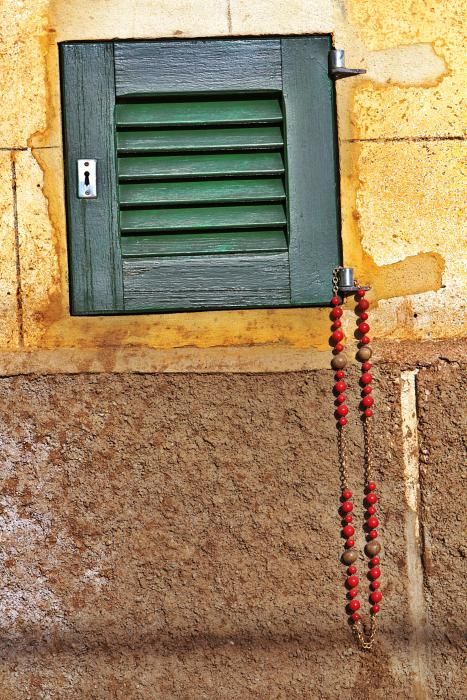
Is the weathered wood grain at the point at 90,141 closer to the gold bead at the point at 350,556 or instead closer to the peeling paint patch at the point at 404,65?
the peeling paint patch at the point at 404,65

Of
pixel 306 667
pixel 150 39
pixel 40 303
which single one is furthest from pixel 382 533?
pixel 150 39

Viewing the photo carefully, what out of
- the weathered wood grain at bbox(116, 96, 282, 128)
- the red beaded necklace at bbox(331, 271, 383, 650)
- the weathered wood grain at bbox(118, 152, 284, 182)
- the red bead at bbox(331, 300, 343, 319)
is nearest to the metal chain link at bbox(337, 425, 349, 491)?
the red beaded necklace at bbox(331, 271, 383, 650)

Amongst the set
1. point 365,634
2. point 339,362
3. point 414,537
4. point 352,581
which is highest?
point 339,362

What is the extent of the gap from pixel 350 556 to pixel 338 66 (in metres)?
1.55

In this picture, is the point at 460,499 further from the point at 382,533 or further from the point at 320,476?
the point at 320,476

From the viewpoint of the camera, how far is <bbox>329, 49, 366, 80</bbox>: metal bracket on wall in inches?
106

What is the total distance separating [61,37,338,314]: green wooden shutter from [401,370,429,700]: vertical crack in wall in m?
0.43

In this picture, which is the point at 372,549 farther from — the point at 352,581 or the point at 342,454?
the point at 342,454

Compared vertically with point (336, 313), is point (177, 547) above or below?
below

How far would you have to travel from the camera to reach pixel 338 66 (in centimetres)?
268

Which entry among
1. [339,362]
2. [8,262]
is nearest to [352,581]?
[339,362]

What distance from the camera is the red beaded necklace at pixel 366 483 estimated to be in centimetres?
266

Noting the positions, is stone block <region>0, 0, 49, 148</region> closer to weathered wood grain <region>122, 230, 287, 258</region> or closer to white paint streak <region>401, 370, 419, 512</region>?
weathered wood grain <region>122, 230, 287, 258</region>

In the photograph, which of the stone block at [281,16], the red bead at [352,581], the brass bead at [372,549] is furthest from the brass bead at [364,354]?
the stone block at [281,16]
